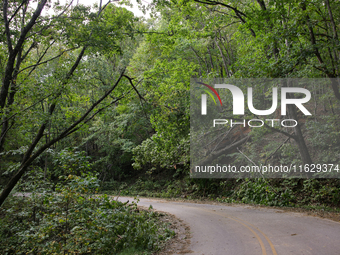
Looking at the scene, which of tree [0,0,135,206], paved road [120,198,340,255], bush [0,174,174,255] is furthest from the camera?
tree [0,0,135,206]

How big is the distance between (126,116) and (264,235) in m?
19.0

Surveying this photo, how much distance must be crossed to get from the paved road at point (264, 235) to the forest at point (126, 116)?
1.55 m

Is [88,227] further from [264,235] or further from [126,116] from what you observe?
[126,116]

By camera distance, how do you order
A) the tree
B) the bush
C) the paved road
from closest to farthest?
the paved road < the bush < the tree

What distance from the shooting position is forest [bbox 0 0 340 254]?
8.27m

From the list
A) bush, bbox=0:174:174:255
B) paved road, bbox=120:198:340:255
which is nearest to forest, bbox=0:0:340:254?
bush, bbox=0:174:174:255

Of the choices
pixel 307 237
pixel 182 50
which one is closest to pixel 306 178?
pixel 307 237

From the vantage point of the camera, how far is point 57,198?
8.03 metres

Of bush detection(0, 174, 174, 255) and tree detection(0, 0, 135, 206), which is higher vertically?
tree detection(0, 0, 135, 206)

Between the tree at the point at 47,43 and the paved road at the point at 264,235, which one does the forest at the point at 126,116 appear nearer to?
the tree at the point at 47,43

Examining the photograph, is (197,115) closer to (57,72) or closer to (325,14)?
(325,14)

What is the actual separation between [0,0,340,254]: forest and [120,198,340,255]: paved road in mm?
1553

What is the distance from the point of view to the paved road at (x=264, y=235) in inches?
256

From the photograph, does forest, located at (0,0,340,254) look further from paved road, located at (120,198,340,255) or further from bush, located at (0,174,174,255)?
paved road, located at (120,198,340,255)
